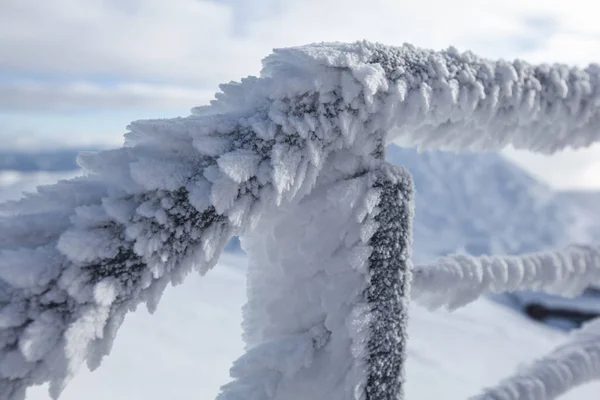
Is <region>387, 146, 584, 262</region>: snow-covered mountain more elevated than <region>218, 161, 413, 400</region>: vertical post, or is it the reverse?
<region>387, 146, 584, 262</region>: snow-covered mountain

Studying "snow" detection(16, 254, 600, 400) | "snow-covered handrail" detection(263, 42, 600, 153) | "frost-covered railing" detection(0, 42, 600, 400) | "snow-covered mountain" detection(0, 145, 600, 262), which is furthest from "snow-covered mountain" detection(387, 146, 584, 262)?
"frost-covered railing" detection(0, 42, 600, 400)

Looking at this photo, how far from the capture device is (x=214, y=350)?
40.0 inches

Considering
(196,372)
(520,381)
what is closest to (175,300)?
(196,372)

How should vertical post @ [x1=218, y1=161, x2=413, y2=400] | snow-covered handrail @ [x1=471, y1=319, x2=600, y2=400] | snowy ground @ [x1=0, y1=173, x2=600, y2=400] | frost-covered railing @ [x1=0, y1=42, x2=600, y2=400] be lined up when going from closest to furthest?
frost-covered railing @ [x1=0, y1=42, x2=600, y2=400]
vertical post @ [x1=218, y1=161, x2=413, y2=400]
snow-covered handrail @ [x1=471, y1=319, x2=600, y2=400]
snowy ground @ [x1=0, y1=173, x2=600, y2=400]

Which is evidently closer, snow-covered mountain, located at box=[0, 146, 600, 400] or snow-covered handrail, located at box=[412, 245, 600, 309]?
snow-covered handrail, located at box=[412, 245, 600, 309]

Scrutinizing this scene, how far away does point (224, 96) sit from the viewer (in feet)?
1.07

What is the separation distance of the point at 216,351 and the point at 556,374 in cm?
63

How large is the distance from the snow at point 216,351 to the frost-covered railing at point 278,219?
11 cm

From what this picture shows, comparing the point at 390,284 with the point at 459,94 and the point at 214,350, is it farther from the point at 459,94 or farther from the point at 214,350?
the point at 214,350

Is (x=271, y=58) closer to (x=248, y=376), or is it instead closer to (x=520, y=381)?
(x=248, y=376)

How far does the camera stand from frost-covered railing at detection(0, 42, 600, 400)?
0.82 ft

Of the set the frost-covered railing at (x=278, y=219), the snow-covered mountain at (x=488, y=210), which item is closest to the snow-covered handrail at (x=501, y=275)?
the frost-covered railing at (x=278, y=219)

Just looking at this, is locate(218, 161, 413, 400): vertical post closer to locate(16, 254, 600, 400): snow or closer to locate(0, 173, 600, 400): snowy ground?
locate(16, 254, 600, 400): snow

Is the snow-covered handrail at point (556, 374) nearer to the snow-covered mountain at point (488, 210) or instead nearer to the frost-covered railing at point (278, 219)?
the frost-covered railing at point (278, 219)
